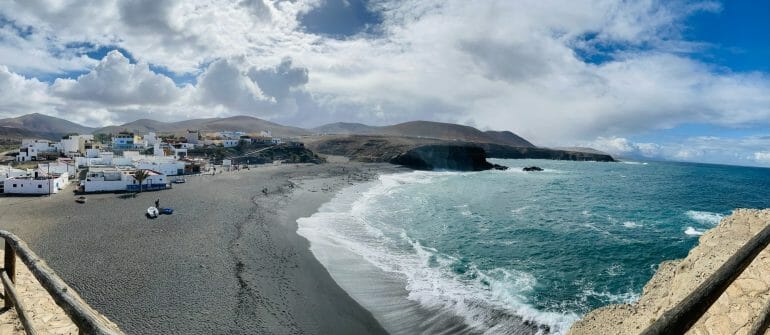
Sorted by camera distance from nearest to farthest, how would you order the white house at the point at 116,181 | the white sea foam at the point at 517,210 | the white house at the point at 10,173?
1. the white sea foam at the point at 517,210
2. the white house at the point at 10,173
3. the white house at the point at 116,181

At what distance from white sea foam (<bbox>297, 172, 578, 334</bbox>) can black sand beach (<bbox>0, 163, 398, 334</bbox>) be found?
3.13 meters

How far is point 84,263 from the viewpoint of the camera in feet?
71.2

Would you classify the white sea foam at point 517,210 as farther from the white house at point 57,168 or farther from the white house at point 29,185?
the white house at point 57,168

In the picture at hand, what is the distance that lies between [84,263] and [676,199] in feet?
213

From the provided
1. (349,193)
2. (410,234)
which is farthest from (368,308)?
(349,193)

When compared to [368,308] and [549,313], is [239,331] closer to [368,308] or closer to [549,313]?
[368,308]

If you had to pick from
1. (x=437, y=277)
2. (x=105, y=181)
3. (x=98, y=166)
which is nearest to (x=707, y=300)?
(x=437, y=277)

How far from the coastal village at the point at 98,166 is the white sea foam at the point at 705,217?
6007cm

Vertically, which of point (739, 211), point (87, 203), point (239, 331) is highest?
point (739, 211)

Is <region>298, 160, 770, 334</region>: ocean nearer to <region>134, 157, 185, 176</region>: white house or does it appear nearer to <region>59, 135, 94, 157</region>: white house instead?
<region>134, 157, 185, 176</region>: white house

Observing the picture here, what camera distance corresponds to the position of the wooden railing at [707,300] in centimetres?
236

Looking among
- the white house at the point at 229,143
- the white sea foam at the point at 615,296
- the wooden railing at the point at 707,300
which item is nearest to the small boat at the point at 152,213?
the white sea foam at the point at 615,296

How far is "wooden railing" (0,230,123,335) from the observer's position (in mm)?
4293

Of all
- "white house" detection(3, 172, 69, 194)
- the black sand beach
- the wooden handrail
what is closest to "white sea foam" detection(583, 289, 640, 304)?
the black sand beach
